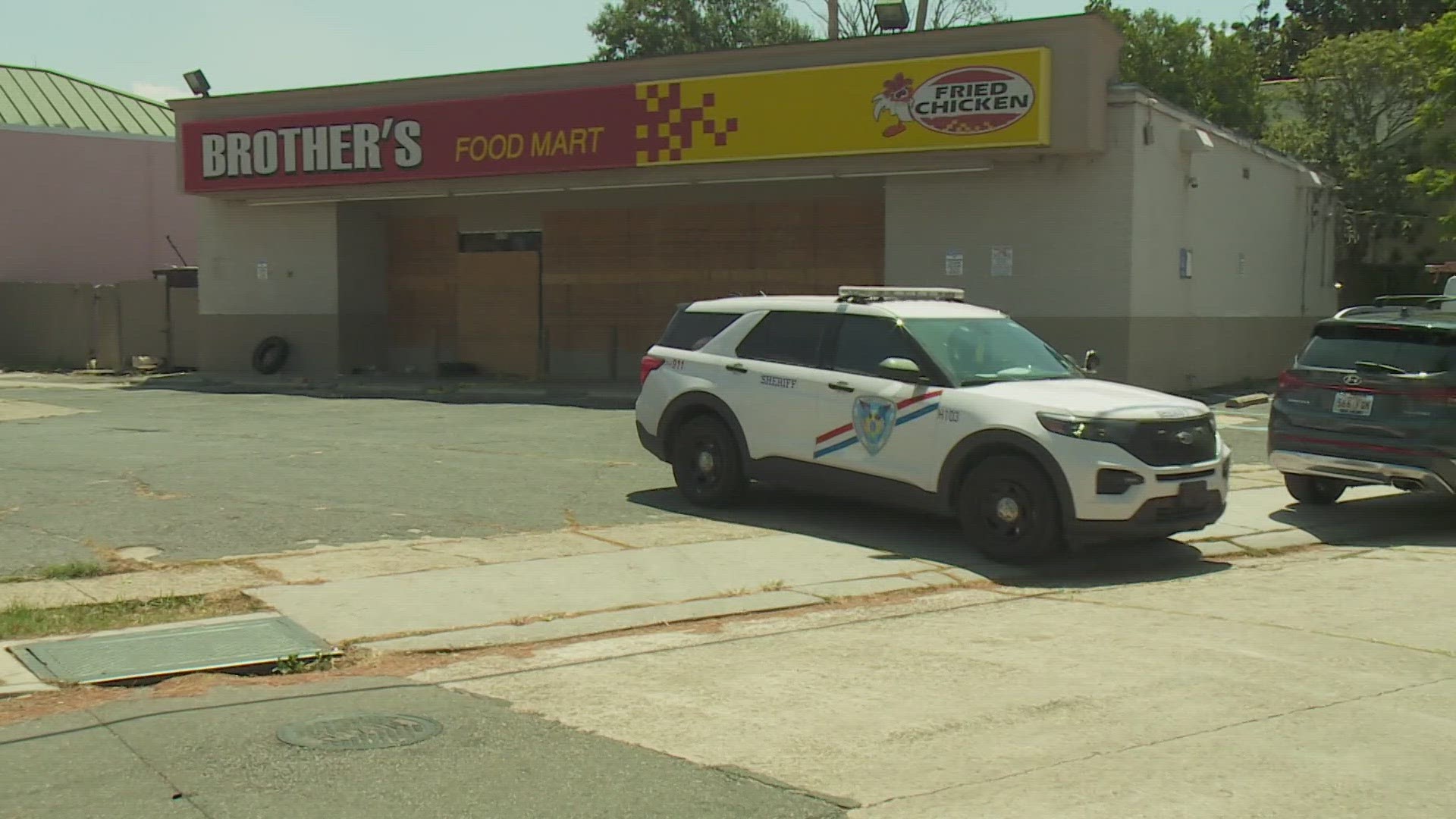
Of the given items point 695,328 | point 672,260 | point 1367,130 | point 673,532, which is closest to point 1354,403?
point 695,328

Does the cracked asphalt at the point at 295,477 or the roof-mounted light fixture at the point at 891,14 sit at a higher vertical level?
the roof-mounted light fixture at the point at 891,14

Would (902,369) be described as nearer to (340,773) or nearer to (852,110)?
(340,773)

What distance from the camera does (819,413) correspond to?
11.4m

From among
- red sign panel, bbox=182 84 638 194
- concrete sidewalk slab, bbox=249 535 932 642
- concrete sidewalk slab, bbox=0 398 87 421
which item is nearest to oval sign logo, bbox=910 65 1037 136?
red sign panel, bbox=182 84 638 194

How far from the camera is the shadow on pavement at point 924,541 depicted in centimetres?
1021

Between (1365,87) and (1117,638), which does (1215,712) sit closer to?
(1117,638)

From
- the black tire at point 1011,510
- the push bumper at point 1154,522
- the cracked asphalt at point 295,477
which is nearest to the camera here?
the push bumper at point 1154,522

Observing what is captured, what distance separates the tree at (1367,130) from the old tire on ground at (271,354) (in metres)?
23.9

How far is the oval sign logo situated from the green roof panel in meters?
24.0

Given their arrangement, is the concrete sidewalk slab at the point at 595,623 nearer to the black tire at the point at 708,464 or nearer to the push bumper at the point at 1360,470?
the black tire at the point at 708,464

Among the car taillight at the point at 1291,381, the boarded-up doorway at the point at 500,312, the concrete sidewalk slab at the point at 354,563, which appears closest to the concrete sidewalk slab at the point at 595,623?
the concrete sidewalk slab at the point at 354,563

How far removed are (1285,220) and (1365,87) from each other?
10220 mm

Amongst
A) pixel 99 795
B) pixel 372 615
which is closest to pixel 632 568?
pixel 372 615

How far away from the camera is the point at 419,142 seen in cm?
2609
